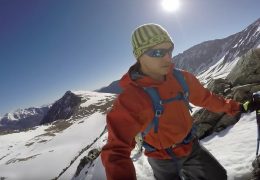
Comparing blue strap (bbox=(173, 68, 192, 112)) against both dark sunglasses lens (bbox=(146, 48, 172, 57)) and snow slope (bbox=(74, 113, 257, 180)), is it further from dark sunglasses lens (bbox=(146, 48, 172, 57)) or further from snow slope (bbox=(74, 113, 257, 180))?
snow slope (bbox=(74, 113, 257, 180))

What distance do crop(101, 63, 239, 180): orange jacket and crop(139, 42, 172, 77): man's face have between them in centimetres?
Answer: 25

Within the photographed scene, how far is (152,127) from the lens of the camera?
4391mm

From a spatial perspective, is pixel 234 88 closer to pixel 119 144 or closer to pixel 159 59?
pixel 159 59

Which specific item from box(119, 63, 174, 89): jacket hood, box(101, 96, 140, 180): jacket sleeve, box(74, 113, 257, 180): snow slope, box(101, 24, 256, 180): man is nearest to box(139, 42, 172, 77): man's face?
box(101, 24, 256, 180): man

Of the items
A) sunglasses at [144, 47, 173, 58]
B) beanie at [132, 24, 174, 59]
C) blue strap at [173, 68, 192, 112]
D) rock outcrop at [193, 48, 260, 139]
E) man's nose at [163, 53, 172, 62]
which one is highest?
beanie at [132, 24, 174, 59]

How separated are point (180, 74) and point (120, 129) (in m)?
2.07

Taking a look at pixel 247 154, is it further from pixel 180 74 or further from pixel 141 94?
pixel 141 94

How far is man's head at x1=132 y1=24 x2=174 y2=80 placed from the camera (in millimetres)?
4766

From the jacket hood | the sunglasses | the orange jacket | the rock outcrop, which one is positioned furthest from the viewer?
the rock outcrop

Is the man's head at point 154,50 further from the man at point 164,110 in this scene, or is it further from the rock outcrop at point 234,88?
the rock outcrop at point 234,88

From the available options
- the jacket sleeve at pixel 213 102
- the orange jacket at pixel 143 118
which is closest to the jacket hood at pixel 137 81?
the orange jacket at pixel 143 118

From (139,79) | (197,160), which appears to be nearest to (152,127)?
(139,79)

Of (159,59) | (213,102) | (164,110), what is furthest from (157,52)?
(213,102)

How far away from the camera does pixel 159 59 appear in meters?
4.75
